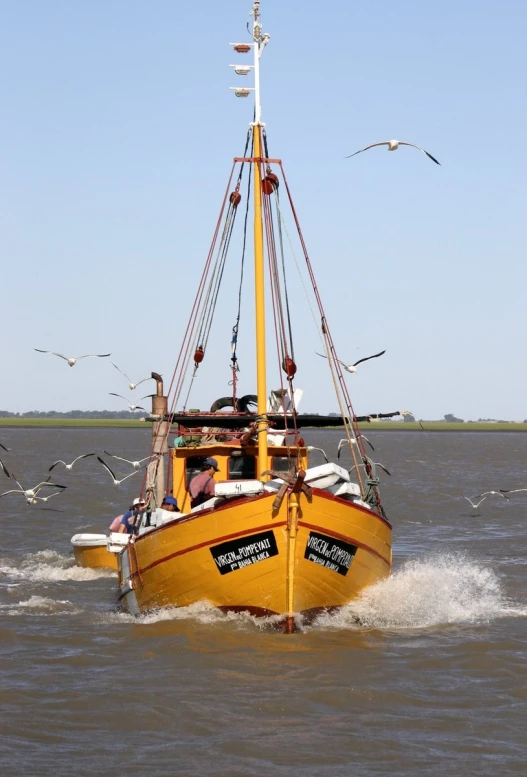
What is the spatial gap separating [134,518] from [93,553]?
441cm

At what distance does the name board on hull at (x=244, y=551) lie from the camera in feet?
48.9

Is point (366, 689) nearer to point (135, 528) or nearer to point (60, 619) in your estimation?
point (60, 619)

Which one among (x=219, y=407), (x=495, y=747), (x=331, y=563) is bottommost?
(x=495, y=747)

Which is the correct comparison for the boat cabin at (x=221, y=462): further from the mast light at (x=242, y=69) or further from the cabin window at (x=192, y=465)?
the mast light at (x=242, y=69)

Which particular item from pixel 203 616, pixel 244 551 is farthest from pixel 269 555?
pixel 203 616

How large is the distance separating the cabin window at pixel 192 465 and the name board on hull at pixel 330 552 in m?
4.04

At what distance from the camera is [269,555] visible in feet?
49.1

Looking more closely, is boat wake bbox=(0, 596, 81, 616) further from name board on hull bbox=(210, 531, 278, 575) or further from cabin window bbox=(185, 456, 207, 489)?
name board on hull bbox=(210, 531, 278, 575)

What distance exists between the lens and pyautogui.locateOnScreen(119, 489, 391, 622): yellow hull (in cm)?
1488

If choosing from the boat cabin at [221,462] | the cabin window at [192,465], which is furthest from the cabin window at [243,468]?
the cabin window at [192,465]

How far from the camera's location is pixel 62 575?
22484mm

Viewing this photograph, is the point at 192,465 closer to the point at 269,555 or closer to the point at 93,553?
the point at 269,555

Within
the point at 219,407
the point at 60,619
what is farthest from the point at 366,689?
the point at 219,407

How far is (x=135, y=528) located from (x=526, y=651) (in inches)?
280
